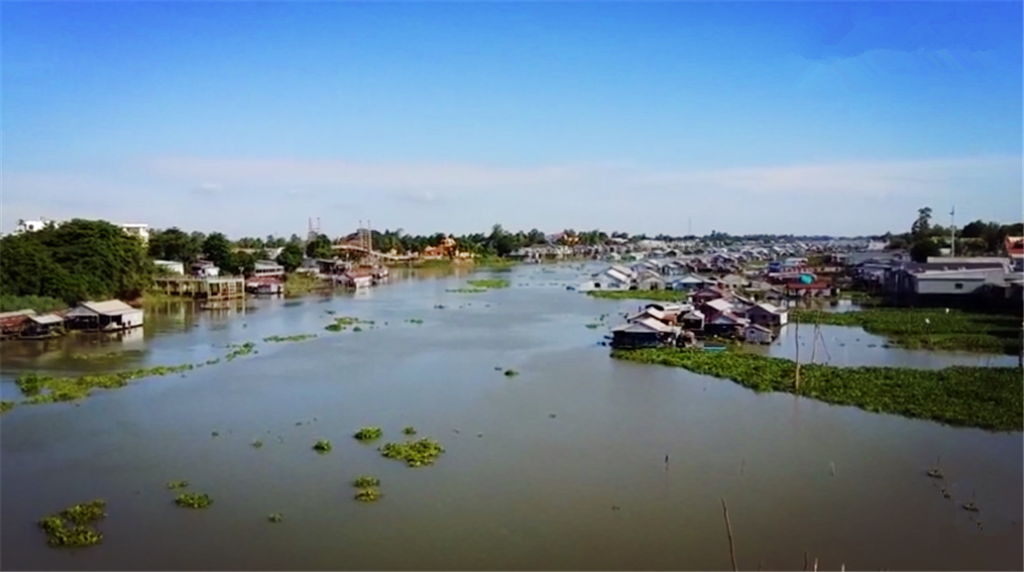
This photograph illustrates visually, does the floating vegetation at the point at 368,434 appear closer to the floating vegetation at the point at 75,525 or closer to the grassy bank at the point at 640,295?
the floating vegetation at the point at 75,525

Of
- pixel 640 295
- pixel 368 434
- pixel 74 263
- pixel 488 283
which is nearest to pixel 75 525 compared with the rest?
→ pixel 368 434

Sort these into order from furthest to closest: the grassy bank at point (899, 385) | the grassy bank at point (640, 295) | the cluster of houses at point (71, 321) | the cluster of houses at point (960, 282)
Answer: the grassy bank at point (640, 295) < the cluster of houses at point (960, 282) < the cluster of houses at point (71, 321) < the grassy bank at point (899, 385)

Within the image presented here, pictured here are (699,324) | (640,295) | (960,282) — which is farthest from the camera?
(640,295)

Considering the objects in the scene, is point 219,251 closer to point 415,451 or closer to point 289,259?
point 289,259

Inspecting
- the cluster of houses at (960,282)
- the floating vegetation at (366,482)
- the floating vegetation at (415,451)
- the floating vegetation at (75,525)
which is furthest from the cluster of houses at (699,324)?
the floating vegetation at (75,525)

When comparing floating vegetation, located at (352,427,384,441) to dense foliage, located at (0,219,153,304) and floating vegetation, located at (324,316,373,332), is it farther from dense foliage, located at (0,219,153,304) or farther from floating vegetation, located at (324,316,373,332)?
dense foliage, located at (0,219,153,304)
